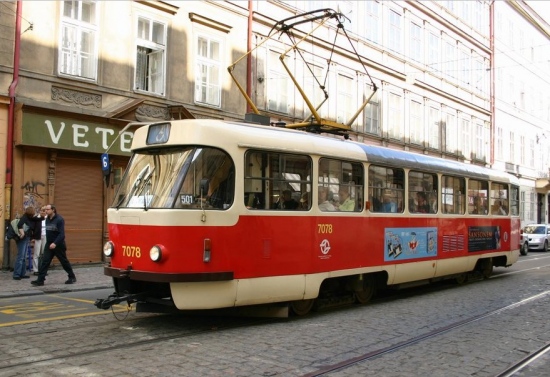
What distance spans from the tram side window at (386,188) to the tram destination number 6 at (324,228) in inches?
51.3

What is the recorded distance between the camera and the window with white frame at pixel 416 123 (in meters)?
30.1

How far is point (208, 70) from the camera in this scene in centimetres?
1928

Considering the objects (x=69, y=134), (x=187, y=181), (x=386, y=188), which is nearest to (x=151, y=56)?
(x=69, y=134)

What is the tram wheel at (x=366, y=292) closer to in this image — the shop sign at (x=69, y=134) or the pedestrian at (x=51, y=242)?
the pedestrian at (x=51, y=242)

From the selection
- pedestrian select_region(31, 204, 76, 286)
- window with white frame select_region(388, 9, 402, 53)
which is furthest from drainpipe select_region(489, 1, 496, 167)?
pedestrian select_region(31, 204, 76, 286)

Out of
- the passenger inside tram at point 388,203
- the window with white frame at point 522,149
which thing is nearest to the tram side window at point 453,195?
the passenger inside tram at point 388,203

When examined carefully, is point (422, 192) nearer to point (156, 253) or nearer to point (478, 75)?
point (156, 253)

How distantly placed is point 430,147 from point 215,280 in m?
26.4

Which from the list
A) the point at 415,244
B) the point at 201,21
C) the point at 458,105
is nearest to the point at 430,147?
the point at 458,105

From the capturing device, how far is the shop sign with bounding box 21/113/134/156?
47.5 feet

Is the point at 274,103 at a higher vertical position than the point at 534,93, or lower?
lower

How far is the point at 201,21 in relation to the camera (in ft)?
61.6

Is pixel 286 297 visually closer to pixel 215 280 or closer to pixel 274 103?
pixel 215 280

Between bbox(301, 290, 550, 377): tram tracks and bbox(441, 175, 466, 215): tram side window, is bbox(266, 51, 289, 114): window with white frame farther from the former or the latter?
bbox(301, 290, 550, 377): tram tracks
